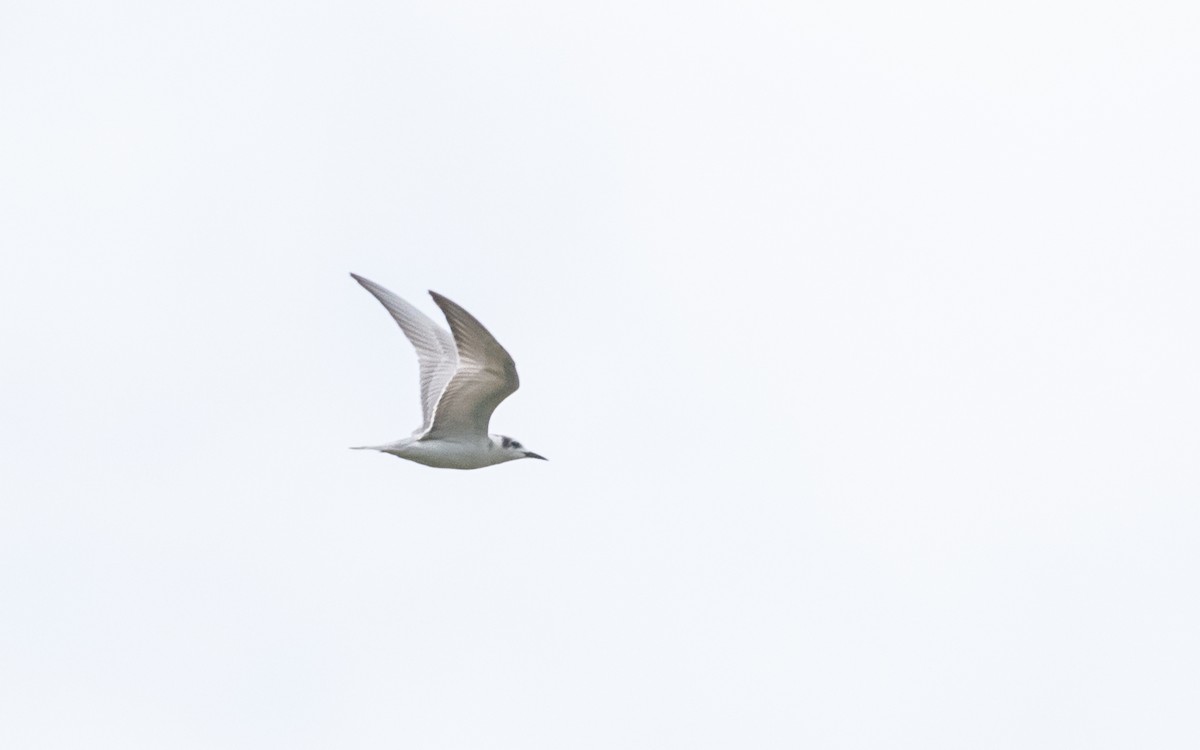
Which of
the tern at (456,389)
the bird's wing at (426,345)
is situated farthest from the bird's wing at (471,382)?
the bird's wing at (426,345)

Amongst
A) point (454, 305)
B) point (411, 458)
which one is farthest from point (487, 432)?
point (454, 305)

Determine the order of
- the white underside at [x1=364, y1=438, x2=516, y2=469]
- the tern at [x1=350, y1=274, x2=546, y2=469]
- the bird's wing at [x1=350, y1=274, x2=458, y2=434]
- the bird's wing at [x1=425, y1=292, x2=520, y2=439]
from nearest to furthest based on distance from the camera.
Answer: the bird's wing at [x1=425, y1=292, x2=520, y2=439], the tern at [x1=350, y1=274, x2=546, y2=469], the white underside at [x1=364, y1=438, x2=516, y2=469], the bird's wing at [x1=350, y1=274, x2=458, y2=434]

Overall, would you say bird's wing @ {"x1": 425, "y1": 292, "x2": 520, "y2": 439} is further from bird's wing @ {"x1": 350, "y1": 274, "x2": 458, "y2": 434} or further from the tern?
bird's wing @ {"x1": 350, "y1": 274, "x2": 458, "y2": 434}

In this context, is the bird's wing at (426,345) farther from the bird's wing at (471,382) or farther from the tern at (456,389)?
the bird's wing at (471,382)

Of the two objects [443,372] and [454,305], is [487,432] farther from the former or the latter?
[454,305]

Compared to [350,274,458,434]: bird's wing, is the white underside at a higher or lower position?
lower

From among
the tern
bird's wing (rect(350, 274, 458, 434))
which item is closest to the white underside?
the tern

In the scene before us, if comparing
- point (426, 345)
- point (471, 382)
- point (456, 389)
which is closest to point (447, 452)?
point (456, 389)

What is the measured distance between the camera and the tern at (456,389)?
24.3 meters

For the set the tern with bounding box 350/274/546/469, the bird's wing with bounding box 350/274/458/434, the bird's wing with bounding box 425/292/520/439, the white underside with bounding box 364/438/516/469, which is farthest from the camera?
the bird's wing with bounding box 350/274/458/434

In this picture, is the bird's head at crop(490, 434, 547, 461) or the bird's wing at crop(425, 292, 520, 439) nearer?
the bird's wing at crop(425, 292, 520, 439)

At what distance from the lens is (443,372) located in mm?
27172

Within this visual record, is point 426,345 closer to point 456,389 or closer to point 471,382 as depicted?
point 456,389

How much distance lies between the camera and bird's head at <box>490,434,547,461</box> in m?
26.6
